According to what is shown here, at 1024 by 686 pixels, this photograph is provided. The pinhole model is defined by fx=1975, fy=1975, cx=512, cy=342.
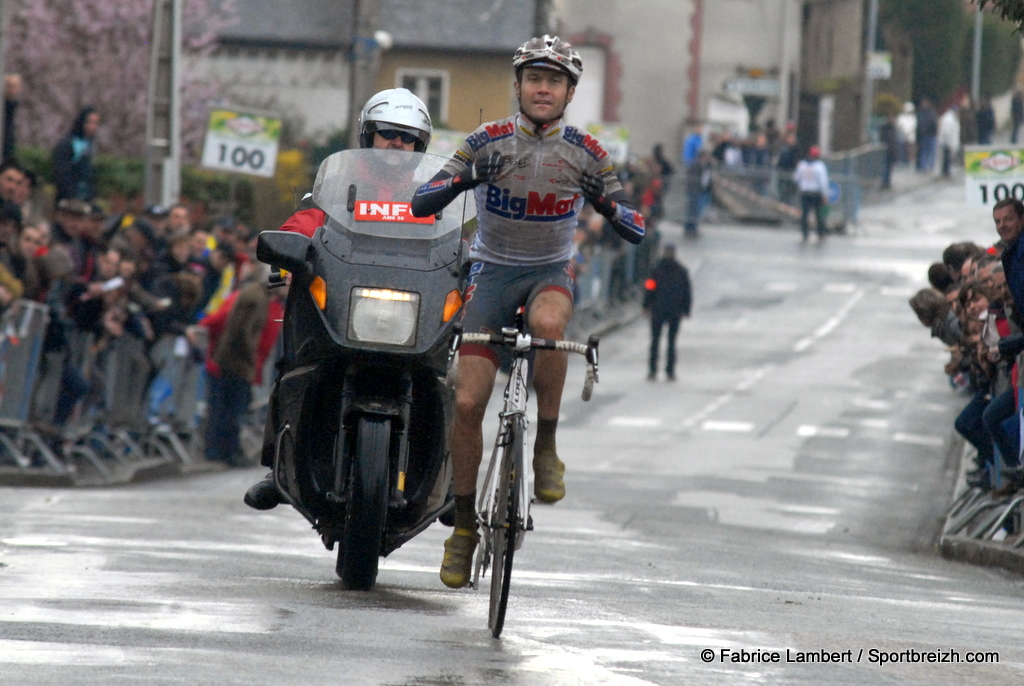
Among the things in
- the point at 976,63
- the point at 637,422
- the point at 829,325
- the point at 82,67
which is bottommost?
the point at 637,422

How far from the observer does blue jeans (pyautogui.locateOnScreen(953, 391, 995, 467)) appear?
14.1 meters

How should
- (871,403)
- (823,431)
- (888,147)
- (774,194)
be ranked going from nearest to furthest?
(823,431) < (871,403) < (774,194) < (888,147)

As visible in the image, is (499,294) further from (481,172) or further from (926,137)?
(926,137)

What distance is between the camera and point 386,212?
8.52 meters

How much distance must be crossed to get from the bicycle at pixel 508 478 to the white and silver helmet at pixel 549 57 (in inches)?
39.8

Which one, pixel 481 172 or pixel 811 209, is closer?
pixel 481 172

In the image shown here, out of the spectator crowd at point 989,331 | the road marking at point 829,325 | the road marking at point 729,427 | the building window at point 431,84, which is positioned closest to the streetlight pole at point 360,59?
the road marking at point 729,427

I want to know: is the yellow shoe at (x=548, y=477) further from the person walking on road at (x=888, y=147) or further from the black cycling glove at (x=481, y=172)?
the person walking on road at (x=888, y=147)

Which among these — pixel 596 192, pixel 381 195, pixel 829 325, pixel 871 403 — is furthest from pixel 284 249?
pixel 829 325

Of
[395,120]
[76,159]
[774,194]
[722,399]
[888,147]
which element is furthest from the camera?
[888,147]

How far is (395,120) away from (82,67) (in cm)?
3057

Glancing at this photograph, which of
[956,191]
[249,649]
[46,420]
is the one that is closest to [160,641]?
[249,649]

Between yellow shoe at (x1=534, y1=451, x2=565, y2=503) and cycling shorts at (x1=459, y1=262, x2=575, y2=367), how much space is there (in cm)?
42

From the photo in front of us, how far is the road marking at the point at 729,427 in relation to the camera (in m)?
22.5
